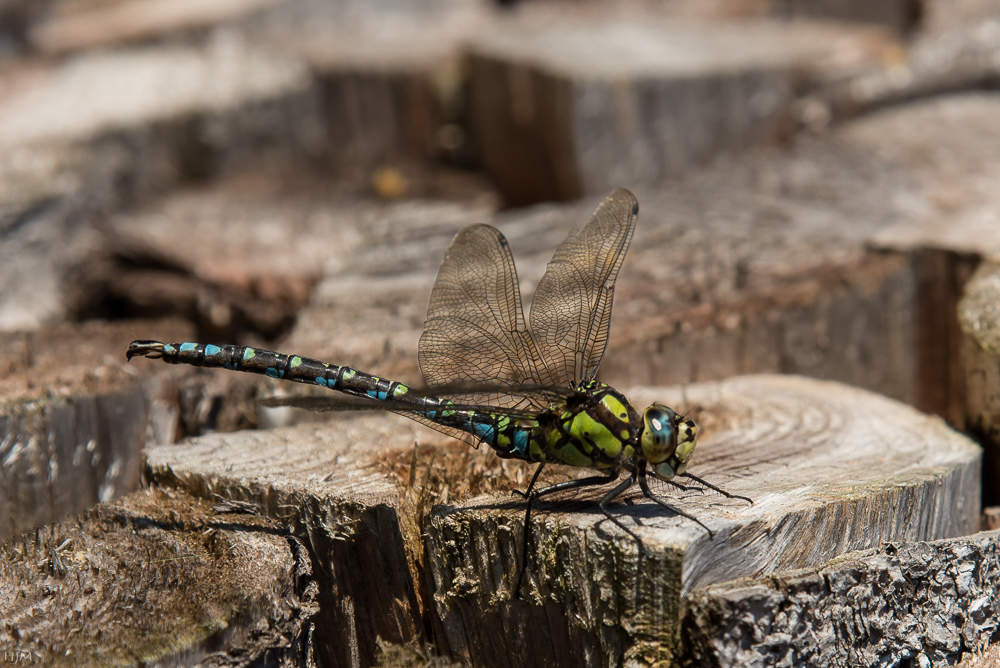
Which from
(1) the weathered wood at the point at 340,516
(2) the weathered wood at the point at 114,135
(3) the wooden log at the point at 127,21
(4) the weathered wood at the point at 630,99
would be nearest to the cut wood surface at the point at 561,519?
(1) the weathered wood at the point at 340,516

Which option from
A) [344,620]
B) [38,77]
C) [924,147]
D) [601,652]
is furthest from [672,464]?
[38,77]

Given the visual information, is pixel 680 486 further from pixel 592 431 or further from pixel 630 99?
pixel 630 99

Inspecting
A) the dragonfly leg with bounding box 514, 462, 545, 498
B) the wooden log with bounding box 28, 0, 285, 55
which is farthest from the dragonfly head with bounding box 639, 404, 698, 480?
the wooden log with bounding box 28, 0, 285, 55

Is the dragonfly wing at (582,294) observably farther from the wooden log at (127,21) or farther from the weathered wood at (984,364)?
the wooden log at (127,21)

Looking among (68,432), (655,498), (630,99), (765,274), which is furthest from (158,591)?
(630,99)

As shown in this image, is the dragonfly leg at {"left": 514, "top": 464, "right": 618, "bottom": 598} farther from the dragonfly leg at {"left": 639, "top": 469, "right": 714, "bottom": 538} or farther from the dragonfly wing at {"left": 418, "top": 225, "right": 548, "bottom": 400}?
the dragonfly wing at {"left": 418, "top": 225, "right": 548, "bottom": 400}
